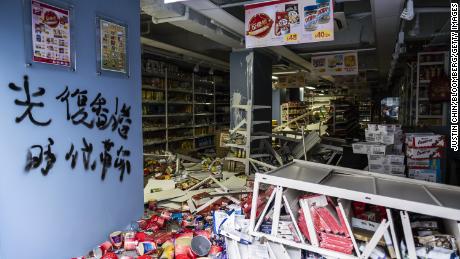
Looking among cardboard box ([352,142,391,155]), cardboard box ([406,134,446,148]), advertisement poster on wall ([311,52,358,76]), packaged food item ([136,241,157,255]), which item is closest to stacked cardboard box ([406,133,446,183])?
cardboard box ([406,134,446,148])

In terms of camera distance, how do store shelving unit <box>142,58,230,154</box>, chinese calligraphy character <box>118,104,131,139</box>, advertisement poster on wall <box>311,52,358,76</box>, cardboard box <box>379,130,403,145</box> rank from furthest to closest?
1. store shelving unit <box>142,58,230,154</box>
2. advertisement poster on wall <box>311,52,358,76</box>
3. cardboard box <box>379,130,403,145</box>
4. chinese calligraphy character <box>118,104,131,139</box>

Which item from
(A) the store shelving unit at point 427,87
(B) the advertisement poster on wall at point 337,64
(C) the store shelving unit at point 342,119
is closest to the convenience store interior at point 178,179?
(A) the store shelving unit at point 427,87

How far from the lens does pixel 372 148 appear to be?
4566 mm

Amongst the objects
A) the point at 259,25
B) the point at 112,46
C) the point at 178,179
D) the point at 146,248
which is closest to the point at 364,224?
the point at 146,248

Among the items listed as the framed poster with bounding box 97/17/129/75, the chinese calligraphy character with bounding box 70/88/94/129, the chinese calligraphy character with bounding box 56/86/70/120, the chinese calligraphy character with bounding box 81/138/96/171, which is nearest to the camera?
the chinese calligraphy character with bounding box 56/86/70/120

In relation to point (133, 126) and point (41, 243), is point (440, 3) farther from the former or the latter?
point (41, 243)

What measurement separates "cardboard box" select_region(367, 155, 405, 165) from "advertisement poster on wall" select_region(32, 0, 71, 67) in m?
4.04

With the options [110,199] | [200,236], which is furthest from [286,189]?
[110,199]

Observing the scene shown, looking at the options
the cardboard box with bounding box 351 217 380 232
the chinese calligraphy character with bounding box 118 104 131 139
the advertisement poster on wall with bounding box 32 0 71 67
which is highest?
the advertisement poster on wall with bounding box 32 0 71 67

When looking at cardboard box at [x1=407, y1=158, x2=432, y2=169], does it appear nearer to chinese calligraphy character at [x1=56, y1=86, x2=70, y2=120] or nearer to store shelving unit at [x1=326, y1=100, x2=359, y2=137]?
chinese calligraphy character at [x1=56, y1=86, x2=70, y2=120]

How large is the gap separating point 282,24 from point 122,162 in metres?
2.62

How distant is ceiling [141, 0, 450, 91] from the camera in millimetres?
4363

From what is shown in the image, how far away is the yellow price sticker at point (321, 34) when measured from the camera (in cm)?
387

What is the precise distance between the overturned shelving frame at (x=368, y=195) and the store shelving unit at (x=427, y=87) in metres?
4.46
